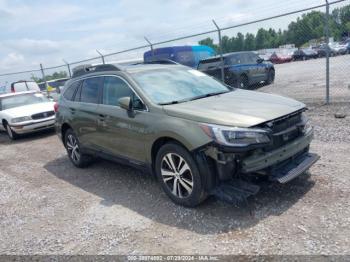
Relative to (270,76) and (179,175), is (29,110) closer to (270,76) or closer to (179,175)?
(179,175)

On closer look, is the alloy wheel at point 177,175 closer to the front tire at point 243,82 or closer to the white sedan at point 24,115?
the white sedan at point 24,115

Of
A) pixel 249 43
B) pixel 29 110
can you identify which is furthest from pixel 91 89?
pixel 249 43

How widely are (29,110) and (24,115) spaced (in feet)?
0.88

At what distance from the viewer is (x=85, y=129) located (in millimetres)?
5879

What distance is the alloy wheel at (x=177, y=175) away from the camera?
4043 mm

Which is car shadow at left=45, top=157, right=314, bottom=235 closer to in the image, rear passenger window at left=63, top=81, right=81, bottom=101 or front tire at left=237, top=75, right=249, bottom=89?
rear passenger window at left=63, top=81, right=81, bottom=101

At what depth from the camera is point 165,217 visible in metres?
4.11

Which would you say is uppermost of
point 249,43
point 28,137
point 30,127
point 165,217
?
point 249,43

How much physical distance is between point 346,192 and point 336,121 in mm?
3598

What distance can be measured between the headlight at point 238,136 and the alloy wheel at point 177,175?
1.83 ft

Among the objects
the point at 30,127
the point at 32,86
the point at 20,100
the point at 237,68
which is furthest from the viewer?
the point at 32,86

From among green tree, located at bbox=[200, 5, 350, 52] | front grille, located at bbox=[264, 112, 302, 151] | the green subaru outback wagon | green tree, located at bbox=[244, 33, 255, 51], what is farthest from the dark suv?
green tree, located at bbox=[244, 33, 255, 51]

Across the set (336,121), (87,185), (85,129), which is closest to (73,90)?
(85,129)

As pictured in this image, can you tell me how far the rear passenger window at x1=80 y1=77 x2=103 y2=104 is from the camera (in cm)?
561
